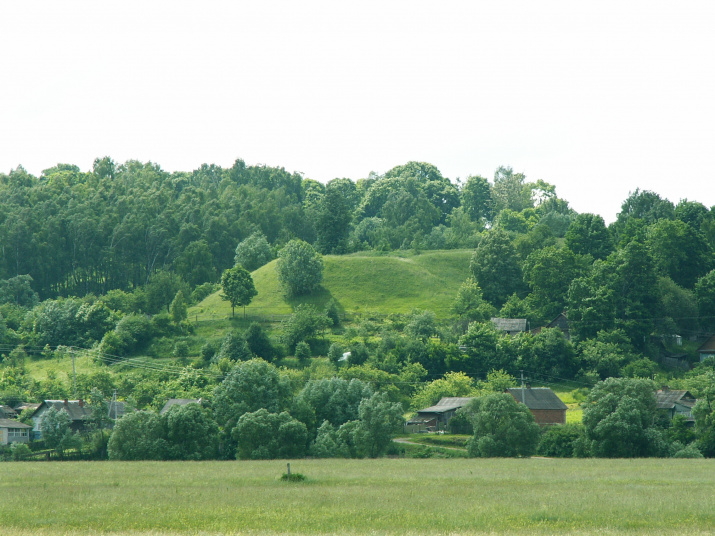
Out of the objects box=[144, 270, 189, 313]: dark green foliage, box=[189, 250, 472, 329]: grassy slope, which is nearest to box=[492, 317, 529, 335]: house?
box=[189, 250, 472, 329]: grassy slope

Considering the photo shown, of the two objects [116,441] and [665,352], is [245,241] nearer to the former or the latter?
[665,352]

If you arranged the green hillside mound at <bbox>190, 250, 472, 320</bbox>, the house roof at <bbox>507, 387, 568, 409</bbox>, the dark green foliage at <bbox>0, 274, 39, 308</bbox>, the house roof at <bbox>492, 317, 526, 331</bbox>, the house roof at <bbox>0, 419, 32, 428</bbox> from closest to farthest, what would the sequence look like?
the house roof at <bbox>507, 387, 568, 409</bbox> → the house roof at <bbox>0, 419, 32, 428</bbox> → the house roof at <bbox>492, 317, 526, 331</bbox> → the green hillside mound at <bbox>190, 250, 472, 320</bbox> → the dark green foliage at <bbox>0, 274, 39, 308</bbox>

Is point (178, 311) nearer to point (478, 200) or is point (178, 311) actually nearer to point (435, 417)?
point (435, 417)

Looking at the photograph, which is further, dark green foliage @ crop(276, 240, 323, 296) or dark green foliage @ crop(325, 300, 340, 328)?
dark green foliage @ crop(276, 240, 323, 296)

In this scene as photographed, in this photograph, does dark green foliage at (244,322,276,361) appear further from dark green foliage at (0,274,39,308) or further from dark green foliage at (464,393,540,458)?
dark green foliage at (0,274,39,308)

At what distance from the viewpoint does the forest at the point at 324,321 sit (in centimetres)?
6619

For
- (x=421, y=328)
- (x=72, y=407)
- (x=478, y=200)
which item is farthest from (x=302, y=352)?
(x=478, y=200)

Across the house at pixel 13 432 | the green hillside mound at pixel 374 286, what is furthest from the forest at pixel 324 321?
the house at pixel 13 432

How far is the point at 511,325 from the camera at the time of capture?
345 feet

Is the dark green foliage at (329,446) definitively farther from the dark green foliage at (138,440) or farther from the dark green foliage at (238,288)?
the dark green foliage at (238,288)

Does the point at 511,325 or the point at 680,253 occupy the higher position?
the point at 680,253

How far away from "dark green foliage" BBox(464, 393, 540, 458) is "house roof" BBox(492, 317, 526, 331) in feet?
140

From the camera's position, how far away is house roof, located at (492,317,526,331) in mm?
104750

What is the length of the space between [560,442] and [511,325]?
42.8 metres
